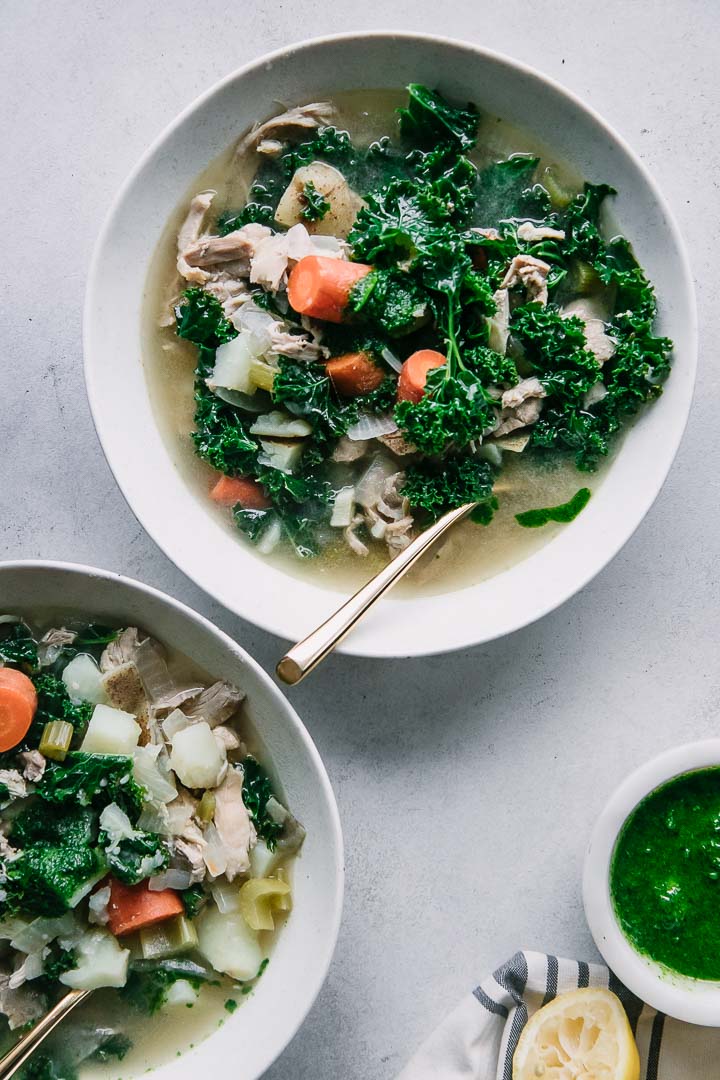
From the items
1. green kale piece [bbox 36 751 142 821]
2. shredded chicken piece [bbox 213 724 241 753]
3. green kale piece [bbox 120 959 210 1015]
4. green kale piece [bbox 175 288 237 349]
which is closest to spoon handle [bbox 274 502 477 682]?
shredded chicken piece [bbox 213 724 241 753]

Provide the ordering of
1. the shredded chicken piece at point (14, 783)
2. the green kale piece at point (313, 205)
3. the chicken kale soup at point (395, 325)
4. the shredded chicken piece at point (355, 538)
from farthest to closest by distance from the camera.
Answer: the shredded chicken piece at point (355, 538) < the green kale piece at point (313, 205) < the chicken kale soup at point (395, 325) < the shredded chicken piece at point (14, 783)

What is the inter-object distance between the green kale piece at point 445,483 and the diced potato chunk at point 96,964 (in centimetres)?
159

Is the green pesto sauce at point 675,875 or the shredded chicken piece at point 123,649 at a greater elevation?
the shredded chicken piece at point 123,649

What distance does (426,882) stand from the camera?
3100mm

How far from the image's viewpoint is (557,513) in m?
3.03

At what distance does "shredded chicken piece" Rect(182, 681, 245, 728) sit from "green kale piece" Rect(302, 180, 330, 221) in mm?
1454

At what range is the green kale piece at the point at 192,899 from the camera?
9.37 ft

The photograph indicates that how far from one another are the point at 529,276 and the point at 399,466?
69 cm

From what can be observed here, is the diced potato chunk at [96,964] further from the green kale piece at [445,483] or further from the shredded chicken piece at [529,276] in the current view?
the shredded chicken piece at [529,276]

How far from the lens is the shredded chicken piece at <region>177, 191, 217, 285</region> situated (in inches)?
115

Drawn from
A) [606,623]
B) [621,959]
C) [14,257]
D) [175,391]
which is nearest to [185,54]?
[14,257]

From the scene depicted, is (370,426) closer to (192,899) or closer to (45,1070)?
(192,899)

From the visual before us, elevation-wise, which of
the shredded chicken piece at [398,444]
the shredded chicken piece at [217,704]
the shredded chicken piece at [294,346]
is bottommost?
the shredded chicken piece at [217,704]

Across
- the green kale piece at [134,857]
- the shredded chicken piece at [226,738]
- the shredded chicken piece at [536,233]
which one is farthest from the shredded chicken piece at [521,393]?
the green kale piece at [134,857]
